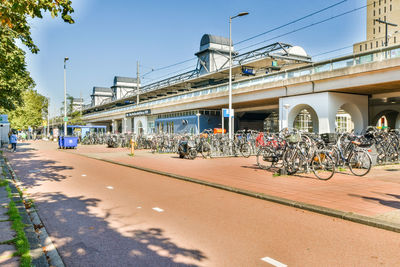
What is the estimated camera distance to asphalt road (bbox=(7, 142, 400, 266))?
348 cm

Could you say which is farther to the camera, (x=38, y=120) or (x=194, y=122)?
(x=38, y=120)

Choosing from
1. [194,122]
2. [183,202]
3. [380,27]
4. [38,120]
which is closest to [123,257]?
[183,202]

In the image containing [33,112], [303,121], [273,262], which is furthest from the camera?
[33,112]

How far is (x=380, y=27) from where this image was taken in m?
83.9

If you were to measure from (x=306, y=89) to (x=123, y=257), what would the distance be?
71.6 ft

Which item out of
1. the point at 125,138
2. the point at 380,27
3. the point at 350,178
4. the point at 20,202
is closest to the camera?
the point at 20,202

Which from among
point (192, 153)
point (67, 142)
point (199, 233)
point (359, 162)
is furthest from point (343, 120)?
point (199, 233)

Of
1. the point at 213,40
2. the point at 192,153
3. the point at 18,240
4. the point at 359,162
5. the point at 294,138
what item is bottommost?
the point at 18,240

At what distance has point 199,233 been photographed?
432 centimetres

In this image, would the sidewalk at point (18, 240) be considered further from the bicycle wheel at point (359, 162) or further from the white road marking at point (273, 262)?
the bicycle wheel at point (359, 162)

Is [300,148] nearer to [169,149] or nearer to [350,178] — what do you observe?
[350,178]

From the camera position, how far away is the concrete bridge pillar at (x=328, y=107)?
→ 21.8m

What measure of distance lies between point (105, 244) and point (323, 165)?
6.63 metres

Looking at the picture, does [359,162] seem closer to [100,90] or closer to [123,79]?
[123,79]
